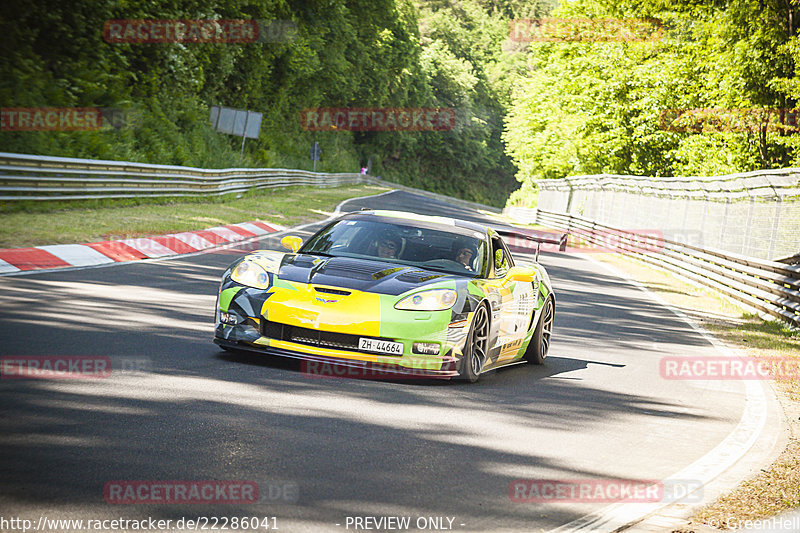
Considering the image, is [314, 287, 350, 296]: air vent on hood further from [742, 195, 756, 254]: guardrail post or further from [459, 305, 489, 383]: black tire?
[742, 195, 756, 254]: guardrail post

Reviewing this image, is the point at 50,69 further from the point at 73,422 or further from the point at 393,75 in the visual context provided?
the point at 393,75

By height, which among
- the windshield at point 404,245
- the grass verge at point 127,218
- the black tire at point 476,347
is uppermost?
the windshield at point 404,245

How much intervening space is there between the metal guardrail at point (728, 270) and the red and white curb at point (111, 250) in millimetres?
10064

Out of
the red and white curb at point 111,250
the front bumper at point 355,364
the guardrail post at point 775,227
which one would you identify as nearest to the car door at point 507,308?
the front bumper at point 355,364

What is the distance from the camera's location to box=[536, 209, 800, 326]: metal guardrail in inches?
633

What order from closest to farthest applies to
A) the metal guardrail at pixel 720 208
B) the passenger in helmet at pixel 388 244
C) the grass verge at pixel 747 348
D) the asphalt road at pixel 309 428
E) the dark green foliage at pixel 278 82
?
the asphalt road at pixel 309 428 < the grass verge at pixel 747 348 < the passenger in helmet at pixel 388 244 < the metal guardrail at pixel 720 208 < the dark green foliage at pixel 278 82

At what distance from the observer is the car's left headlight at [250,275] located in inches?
302

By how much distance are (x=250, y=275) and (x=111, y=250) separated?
312 inches

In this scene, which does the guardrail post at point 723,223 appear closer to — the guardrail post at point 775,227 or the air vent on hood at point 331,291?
the guardrail post at point 775,227

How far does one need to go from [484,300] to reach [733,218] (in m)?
15.0

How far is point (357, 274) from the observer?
7852 mm

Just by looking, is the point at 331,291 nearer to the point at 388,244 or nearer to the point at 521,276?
the point at 388,244

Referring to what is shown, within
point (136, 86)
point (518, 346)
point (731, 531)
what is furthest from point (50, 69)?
point (731, 531)

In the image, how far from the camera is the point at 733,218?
21578mm
